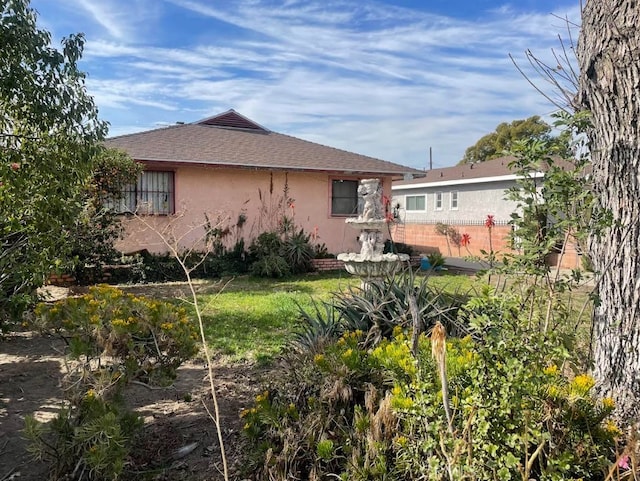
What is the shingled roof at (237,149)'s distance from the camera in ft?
43.9

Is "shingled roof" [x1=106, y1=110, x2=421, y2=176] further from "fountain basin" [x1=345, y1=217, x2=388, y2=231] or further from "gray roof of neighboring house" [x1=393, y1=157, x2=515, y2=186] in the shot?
"gray roof of neighboring house" [x1=393, y1=157, x2=515, y2=186]

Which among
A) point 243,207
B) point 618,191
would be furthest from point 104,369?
point 243,207

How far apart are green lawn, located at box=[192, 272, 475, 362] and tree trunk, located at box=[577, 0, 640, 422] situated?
1.99 metres

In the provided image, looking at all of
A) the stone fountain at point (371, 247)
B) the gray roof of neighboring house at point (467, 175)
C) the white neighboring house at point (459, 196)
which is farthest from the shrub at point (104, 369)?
the white neighboring house at point (459, 196)

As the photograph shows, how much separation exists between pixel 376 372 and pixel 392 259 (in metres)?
4.58

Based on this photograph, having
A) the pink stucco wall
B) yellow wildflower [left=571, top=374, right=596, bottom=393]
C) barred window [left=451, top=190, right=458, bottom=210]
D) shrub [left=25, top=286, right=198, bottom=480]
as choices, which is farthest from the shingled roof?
yellow wildflower [left=571, top=374, right=596, bottom=393]

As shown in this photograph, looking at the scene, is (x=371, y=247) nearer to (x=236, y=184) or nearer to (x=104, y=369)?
(x=104, y=369)

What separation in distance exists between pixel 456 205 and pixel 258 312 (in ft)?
66.6

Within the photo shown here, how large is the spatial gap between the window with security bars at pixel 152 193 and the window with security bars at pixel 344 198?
5409mm

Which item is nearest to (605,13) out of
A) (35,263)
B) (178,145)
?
(35,263)

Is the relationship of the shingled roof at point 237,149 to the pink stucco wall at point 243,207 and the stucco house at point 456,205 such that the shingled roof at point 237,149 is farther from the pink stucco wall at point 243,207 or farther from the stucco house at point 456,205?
the stucco house at point 456,205

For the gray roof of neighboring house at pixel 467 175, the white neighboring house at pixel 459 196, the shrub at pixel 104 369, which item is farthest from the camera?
the gray roof of neighboring house at pixel 467 175

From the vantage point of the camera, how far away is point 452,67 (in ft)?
40.9

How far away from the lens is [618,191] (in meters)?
2.90
